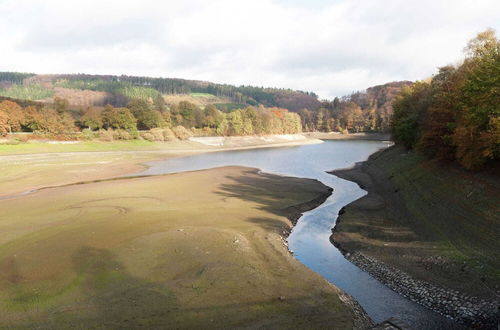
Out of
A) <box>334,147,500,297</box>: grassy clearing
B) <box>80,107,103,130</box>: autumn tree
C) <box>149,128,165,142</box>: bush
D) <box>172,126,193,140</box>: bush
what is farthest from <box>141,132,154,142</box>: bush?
<box>334,147,500,297</box>: grassy clearing

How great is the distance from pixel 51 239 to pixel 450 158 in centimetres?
3622

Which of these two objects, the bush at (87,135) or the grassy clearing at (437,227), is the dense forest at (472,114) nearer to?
the grassy clearing at (437,227)

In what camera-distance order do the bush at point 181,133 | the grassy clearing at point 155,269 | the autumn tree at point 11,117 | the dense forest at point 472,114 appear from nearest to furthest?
the grassy clearing at point 155,269 < the dense forest at point 472,114 < the autumn tree at point 11,117 < the bush at point 181,133

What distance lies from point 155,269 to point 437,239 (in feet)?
56.6

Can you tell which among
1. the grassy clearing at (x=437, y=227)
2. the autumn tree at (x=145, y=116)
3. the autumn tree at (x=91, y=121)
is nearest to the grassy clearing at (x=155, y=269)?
the grassy clearing at (x=437, y=227)

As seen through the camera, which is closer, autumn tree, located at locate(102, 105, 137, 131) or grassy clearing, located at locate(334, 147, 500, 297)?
grassy clearing, located at locate(334, 147, 500, 297)

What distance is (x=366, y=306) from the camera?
47.9ft

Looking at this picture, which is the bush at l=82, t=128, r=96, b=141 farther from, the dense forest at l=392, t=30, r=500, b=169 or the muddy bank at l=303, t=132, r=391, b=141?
the muddy bank at l=303, t=132, r=391, b=141

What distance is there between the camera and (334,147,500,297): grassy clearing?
16.5m

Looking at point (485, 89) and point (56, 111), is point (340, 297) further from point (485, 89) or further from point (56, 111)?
point (56, 111)

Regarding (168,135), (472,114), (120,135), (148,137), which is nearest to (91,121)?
(120,135)

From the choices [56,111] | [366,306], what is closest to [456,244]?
[366,306]

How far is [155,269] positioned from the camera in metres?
16.7

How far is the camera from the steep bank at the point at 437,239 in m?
14.7
